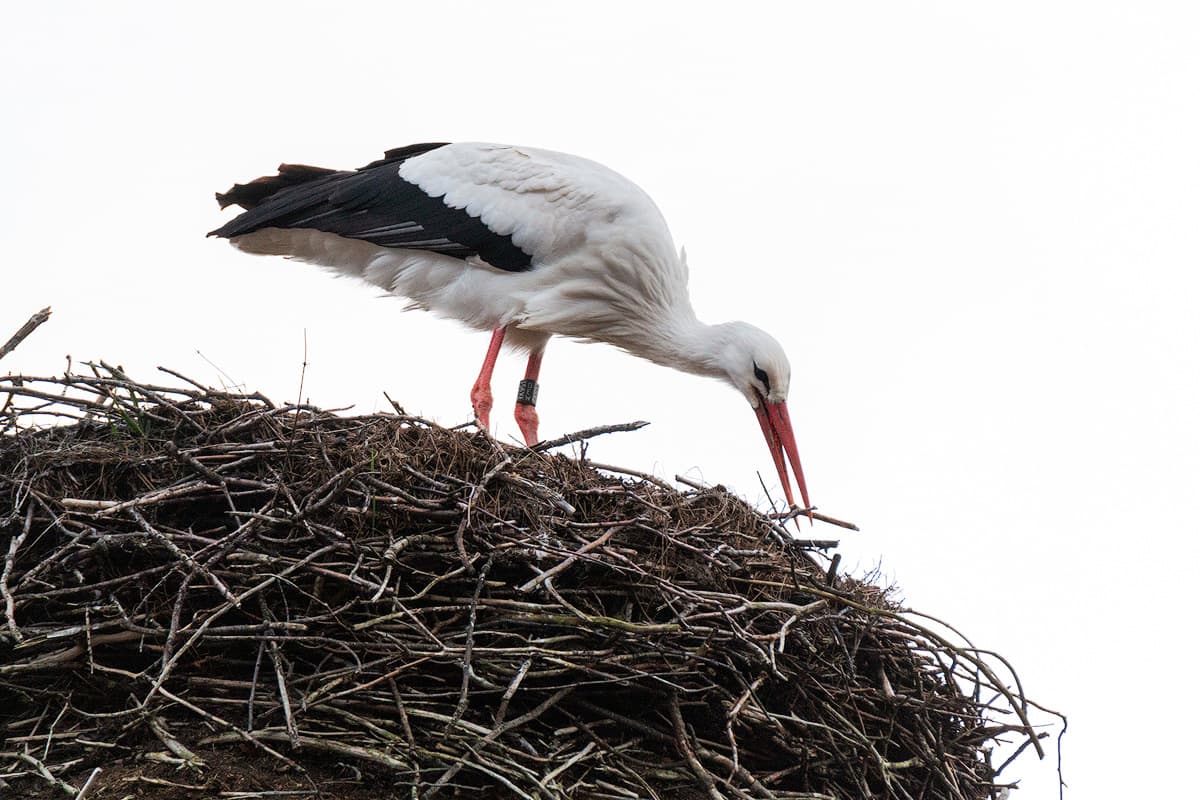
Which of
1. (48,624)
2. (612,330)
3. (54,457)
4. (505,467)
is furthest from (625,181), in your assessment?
(48,624)

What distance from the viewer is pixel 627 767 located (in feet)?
Answer: 10.8

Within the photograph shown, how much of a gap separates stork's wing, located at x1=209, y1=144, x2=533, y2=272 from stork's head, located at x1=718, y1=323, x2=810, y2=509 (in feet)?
2.91

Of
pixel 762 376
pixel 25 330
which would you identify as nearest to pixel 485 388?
pixel 762 376

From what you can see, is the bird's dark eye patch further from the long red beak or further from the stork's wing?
the stork's wing

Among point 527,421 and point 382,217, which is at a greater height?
point 382,217

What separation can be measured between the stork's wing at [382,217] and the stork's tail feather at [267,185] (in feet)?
0.04

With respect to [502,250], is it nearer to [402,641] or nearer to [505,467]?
[505,467]

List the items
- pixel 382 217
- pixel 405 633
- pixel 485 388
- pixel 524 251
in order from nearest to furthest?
pixel 405 633 < pixel 524 251 < pixel 382 217 < pixel 485 388

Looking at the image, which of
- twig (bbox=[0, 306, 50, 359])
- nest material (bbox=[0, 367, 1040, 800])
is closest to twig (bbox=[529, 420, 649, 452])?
nest material (bbox=[0, 367, 1040, 800])

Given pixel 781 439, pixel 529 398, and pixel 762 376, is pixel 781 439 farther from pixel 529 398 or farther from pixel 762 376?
pixel 529 398

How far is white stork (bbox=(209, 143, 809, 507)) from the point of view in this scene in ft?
18.2

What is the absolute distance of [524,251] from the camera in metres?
5.58

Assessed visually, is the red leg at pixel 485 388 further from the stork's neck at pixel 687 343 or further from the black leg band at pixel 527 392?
the stork's neck at pixel 687 343

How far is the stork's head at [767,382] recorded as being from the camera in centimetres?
541
